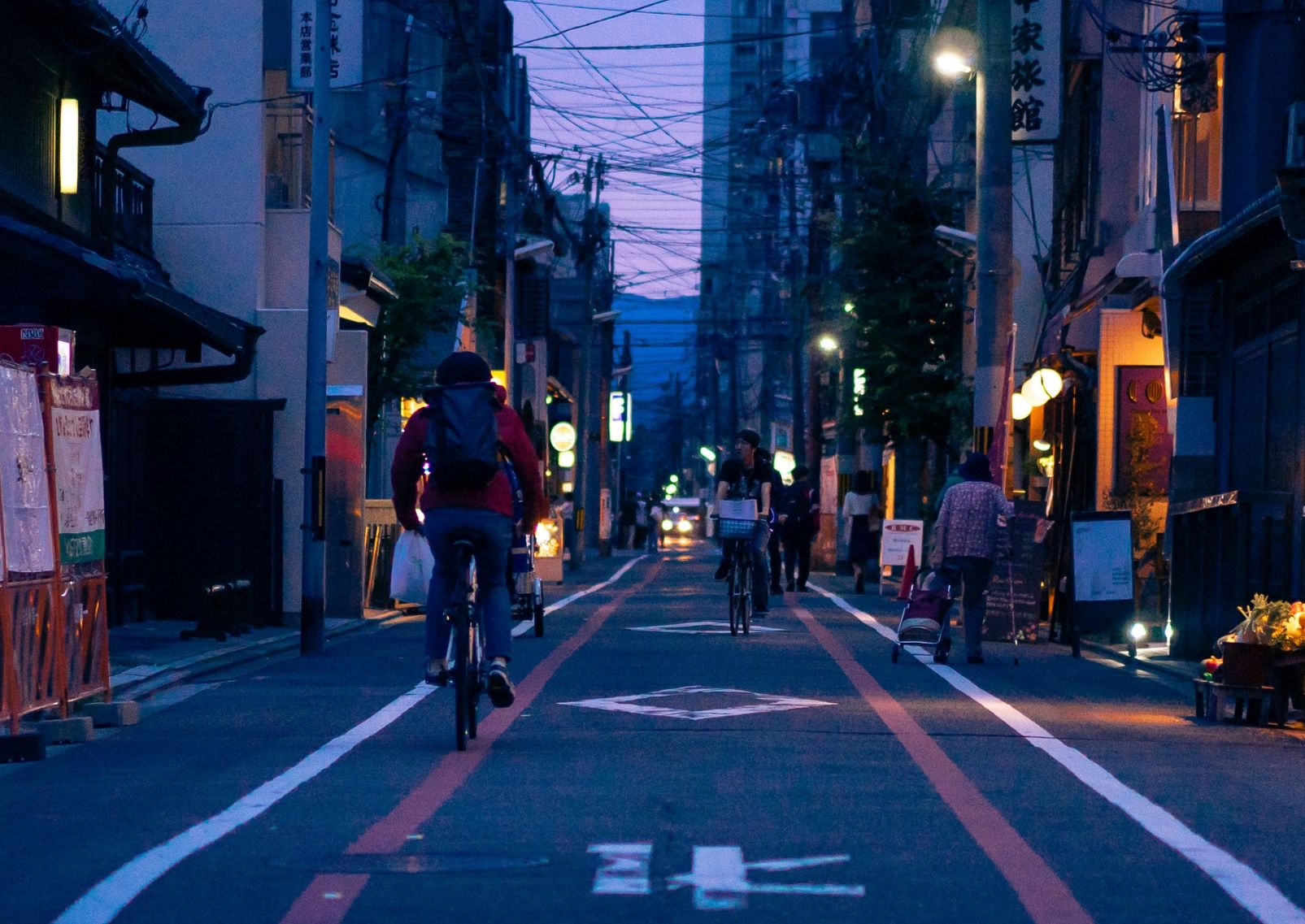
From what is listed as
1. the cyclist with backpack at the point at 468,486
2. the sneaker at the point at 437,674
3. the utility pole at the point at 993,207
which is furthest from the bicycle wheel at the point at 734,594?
the sneaker at the point at 437,674

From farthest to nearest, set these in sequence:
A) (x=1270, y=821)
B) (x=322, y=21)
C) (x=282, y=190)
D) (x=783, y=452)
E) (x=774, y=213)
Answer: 1. (x=783, y=452)
2. (x=774, y=213)
3. (x=282, y=190)
4. (x=322, y=21)
5. (x=1270, y=821)

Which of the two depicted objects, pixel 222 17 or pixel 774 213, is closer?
pixel 222 17

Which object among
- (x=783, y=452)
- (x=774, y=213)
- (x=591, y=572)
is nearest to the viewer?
(x=591, y=572)

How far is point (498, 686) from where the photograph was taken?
10172 mm

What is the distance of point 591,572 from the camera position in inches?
1677

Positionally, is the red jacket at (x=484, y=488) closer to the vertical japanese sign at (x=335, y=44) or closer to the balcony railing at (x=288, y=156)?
the vertical japanese sign at (x=335, y=44)

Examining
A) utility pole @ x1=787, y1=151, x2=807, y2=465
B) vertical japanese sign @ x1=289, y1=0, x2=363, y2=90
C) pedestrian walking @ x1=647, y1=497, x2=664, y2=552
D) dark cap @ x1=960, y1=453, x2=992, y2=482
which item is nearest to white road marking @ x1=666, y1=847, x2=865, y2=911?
dark cap @ x1=960, y1=453, x2=992, y2=482

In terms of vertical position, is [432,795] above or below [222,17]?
below

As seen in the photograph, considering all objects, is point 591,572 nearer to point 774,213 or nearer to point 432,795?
point 774,213

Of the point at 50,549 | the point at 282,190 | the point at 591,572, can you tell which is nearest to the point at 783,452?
the point at 591,572

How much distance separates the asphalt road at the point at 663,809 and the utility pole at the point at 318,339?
430 centimetres

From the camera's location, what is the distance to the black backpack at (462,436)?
33.1ft

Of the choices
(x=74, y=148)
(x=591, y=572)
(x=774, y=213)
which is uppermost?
(x=774, y=213)

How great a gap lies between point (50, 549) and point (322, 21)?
875 cm
